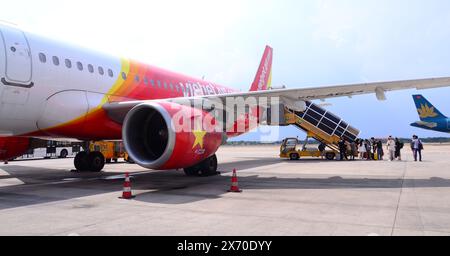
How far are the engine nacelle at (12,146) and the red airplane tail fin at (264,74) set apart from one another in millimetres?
10874

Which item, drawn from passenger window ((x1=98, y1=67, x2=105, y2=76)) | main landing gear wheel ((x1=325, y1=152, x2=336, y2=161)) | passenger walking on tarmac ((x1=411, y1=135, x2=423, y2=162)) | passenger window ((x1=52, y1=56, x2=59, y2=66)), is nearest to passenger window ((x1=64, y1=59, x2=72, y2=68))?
passenger window ((x1=52, y1=56, x2=59, y2=66))

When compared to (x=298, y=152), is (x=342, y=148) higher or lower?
higher

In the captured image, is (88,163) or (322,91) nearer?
(322,91)

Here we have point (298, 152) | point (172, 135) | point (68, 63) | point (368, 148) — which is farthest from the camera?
point (298, 152)

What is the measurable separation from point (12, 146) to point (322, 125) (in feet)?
55.5

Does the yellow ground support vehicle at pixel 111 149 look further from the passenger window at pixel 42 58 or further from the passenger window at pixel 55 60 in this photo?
the passenger window at pixel 42 58

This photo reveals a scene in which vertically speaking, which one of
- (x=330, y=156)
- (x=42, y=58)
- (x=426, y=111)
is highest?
(x=426, y=111)

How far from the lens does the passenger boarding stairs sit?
22183 millimetres

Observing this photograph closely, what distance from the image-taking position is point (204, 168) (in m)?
11.4

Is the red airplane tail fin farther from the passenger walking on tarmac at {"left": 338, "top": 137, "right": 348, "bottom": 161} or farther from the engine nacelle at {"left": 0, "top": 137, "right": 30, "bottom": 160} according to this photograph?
the engine nacelle at {"left": 0, "top": 137, "right": 30, "bottom": 160}

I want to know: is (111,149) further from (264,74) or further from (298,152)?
(298,152)

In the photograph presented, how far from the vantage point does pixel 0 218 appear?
531 centimetres

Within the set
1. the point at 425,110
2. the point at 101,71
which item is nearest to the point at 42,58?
the point at 101,71

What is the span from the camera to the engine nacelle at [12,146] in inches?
442
